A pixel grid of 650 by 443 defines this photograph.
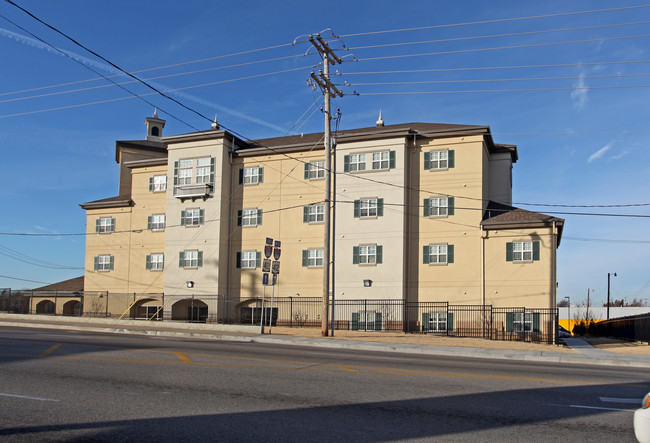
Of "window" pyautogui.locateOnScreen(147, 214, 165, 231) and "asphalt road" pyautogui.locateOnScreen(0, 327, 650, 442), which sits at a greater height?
"window" pyautogui.locateOnScreen(147, 214, 165, 231)

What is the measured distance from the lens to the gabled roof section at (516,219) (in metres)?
32.1

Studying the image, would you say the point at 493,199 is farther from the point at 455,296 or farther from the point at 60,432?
the point at 60,432

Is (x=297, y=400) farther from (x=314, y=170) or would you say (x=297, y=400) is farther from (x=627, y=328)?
(x=627, y=328)

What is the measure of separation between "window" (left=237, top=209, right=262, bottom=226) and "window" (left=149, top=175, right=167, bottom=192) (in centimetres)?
670

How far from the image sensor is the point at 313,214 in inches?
1503

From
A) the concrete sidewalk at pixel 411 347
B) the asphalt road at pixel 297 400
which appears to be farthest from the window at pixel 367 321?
the asphalt road at pixel 297 400

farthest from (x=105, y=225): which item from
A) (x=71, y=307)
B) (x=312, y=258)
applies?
(x=312, y=258)

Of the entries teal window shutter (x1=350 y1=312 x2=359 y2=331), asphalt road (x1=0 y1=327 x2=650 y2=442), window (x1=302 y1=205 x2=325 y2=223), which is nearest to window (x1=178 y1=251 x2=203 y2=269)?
window (x1=302 y1=205 x2=325 y2=223)

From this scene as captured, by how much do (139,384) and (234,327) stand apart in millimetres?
19349

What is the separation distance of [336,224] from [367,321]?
6.38 metres

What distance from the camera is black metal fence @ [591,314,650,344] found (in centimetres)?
3838

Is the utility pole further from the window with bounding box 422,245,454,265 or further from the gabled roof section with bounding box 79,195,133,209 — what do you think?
the gabled roof section with bounding box 79,195,133,209

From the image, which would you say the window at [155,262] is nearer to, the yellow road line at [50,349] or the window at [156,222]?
the window at [156,222]

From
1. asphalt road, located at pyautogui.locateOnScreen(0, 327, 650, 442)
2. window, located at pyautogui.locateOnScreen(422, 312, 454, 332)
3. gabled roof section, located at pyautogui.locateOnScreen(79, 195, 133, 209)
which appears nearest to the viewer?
asphalt road, located at pyautogui.locateOnScreen(0, 327, 650, 442)
